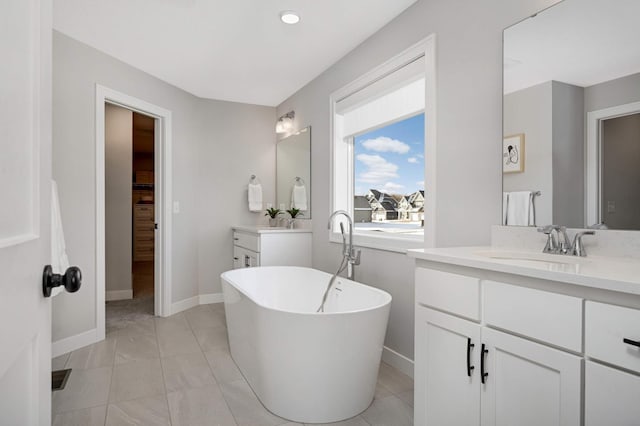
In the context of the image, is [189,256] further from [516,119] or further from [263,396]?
[516,119]

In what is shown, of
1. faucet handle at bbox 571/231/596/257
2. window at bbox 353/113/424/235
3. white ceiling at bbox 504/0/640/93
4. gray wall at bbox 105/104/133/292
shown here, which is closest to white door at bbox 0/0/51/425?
faucet handle at bbox 571/231/596/257

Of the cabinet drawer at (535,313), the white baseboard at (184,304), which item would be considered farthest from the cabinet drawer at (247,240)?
the cabinet drawer at (535,313)

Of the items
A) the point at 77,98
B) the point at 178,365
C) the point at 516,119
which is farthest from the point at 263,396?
the point at 77,98

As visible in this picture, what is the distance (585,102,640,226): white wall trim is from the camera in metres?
1.55

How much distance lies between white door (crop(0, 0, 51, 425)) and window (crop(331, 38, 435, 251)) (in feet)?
6.86

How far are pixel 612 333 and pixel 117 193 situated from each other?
189 inches

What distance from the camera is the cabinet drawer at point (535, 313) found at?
1069 millimetres

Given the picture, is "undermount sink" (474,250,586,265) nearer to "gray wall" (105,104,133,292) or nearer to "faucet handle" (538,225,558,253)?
"faucet handle" (538,225,558,253)

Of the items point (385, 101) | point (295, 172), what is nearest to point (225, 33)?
point (385, 101)

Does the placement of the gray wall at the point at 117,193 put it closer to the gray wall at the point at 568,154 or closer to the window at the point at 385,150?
the window at the point at 385,150

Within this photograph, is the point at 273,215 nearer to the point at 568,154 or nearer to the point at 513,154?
the point at 513,154

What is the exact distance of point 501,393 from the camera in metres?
1.26

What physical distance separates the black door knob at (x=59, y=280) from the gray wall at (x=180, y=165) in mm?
2646

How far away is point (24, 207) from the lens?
605 mm
